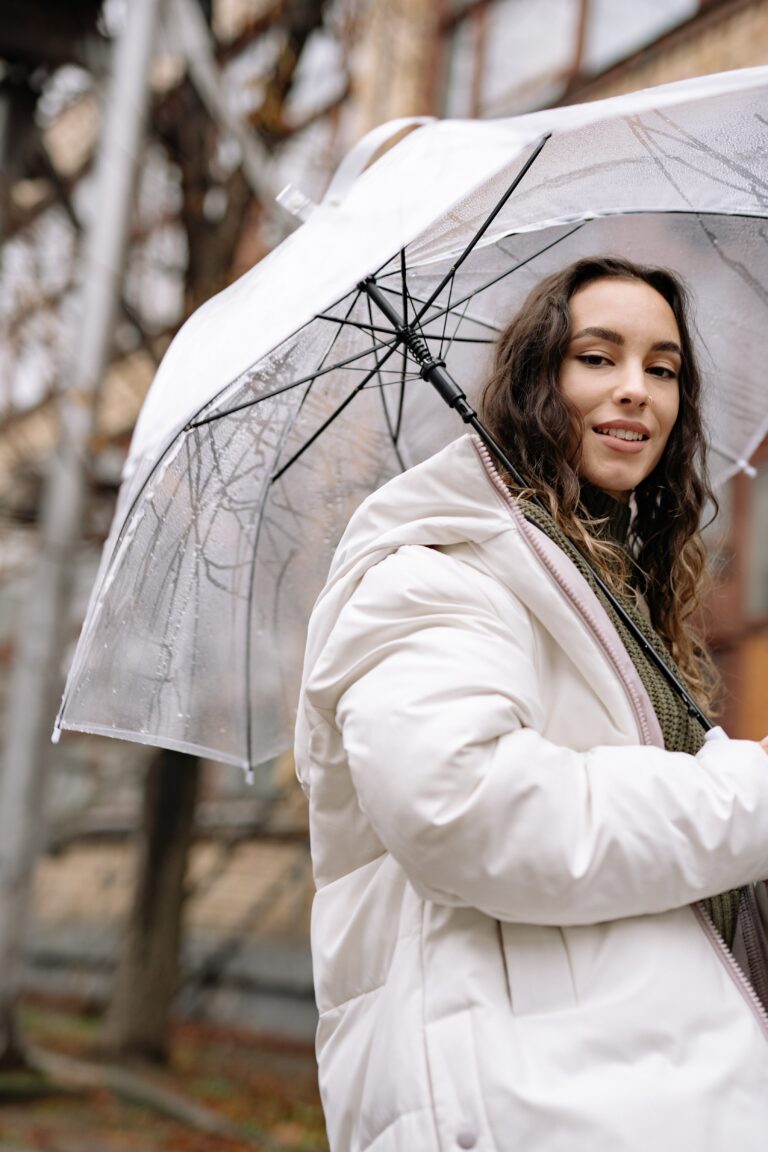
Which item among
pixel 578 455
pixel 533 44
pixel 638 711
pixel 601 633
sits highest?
pixel 533 44

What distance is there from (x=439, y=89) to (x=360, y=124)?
0.68 metres

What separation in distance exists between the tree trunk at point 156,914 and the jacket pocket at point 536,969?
572 cm

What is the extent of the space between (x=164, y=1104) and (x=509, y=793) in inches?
232

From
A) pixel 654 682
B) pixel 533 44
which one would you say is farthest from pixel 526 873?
pixel 533 44

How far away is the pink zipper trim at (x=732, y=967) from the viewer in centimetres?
170

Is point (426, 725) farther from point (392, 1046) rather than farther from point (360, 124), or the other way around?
point (360, 124)

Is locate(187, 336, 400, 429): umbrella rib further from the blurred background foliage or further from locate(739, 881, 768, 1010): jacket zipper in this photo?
the blurred background foliage

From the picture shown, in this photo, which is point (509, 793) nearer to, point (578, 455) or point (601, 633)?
point (601, 633)

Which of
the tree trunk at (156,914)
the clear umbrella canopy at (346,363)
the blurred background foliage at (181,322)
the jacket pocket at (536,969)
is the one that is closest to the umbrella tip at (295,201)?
the clear umbrella canopy at (346,363)

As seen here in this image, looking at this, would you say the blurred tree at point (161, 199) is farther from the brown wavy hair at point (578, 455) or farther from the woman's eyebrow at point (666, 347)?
the woman's eyebrow at point (666, 347)

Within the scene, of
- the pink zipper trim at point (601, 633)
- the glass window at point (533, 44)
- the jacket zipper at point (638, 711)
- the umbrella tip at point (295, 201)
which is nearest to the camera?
the jacket zipper at point (638, 711)

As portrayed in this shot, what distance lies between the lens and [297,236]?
7.42 feet

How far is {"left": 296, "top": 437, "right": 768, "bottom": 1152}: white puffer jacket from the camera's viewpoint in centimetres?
161

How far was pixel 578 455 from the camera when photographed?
7.41ft
